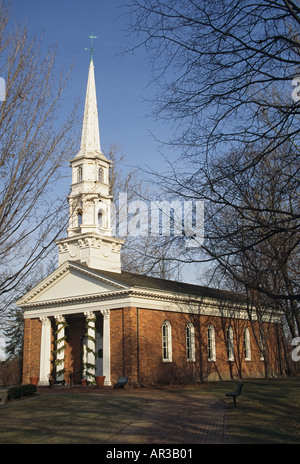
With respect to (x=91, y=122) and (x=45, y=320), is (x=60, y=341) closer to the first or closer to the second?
(x=45, y=320)

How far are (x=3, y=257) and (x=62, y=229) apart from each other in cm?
165

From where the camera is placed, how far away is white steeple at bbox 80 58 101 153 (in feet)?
121

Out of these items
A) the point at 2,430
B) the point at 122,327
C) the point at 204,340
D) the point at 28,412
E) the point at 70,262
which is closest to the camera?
the point at 2,430

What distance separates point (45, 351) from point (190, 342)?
1046 cm

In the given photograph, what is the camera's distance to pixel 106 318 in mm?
30781

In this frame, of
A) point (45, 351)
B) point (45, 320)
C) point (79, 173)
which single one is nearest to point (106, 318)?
point (45, 320)

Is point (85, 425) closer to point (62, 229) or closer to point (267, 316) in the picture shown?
point (62, 229)

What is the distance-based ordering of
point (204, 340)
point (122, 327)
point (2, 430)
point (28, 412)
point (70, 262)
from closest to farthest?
point (2, 430) → point (28, 412) → point (122, 327) → point (70, 262) → point (204, 340)

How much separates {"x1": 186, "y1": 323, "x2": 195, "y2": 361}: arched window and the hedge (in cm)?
1248

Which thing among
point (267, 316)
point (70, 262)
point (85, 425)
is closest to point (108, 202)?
point (70, 262)

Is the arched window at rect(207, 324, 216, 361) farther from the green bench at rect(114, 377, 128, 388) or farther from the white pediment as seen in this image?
the green bench at rect(114, 377, 128, 388)

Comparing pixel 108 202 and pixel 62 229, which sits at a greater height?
pixel 108 202

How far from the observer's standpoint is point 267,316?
43500 mm

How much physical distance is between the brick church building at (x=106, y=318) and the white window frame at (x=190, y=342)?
72 millimetres
